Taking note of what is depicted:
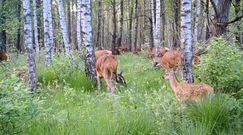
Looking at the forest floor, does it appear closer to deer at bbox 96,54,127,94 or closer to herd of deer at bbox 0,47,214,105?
herd of deer at bbox 0,47,214,105

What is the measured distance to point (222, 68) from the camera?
9.11 meters

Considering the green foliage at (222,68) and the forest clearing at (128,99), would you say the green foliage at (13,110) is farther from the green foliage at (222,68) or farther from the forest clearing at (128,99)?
the green foliage at (222,68)

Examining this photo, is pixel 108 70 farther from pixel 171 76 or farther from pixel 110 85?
pixel 171 76

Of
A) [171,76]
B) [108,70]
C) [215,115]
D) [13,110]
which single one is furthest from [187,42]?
[13,110]

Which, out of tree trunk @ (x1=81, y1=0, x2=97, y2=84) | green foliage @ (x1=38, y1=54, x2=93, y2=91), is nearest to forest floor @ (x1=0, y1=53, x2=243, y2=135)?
green foliage @ (x1=38, y1=54, x2=93, y2=91)

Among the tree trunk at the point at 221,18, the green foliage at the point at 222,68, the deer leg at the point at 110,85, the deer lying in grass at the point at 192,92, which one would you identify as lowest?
the deer leg at the point at 110,85

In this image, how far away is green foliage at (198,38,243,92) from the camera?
346 inches

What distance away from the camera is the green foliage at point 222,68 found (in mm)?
8797

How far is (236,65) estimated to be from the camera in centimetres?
915

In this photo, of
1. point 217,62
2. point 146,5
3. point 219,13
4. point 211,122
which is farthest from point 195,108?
point 146,5

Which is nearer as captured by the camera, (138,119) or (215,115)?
(138,119)

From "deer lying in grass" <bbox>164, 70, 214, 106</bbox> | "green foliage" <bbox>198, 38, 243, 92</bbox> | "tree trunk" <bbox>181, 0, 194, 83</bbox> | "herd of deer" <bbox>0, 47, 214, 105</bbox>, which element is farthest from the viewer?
"tree trunk" <bbox>181, 0, 194, 83</bbox>

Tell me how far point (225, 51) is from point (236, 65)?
375mm

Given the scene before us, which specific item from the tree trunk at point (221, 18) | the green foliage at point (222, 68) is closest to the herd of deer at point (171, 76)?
the green foliage at point (222, 68)
